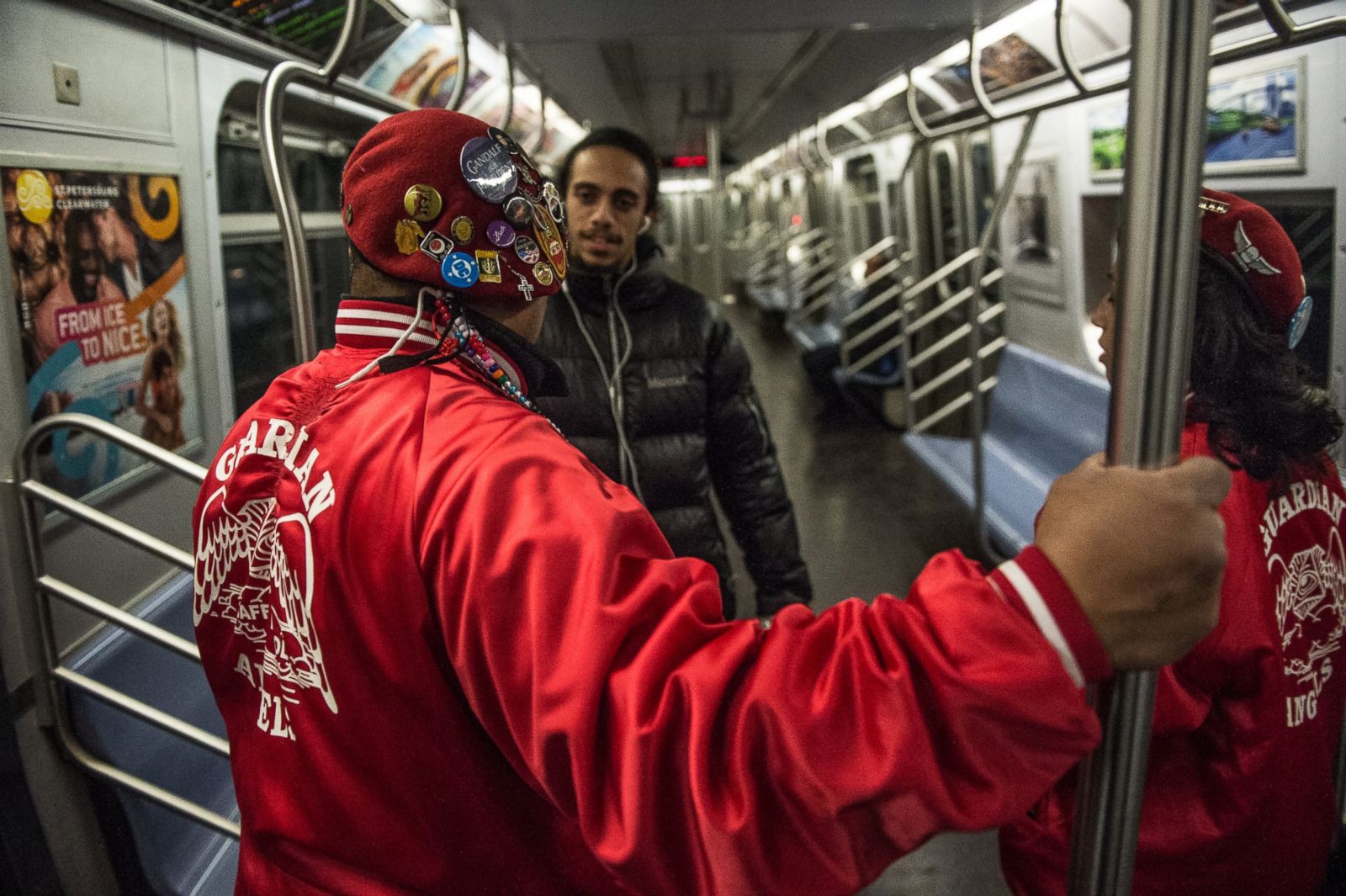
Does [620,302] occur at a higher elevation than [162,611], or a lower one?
higher

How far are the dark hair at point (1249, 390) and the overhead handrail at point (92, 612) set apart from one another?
1.77 m

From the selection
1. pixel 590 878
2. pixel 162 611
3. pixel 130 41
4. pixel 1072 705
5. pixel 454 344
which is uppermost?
pixel 130 41

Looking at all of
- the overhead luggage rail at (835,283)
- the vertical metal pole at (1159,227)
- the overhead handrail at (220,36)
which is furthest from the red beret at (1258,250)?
the overhead luggage rail at (835,283)

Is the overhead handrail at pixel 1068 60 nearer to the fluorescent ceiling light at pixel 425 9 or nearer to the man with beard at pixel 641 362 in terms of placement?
the man with beard at pixel 641 362

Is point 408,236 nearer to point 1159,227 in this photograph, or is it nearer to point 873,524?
point 1159,227

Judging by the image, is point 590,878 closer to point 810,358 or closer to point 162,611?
point 162,611

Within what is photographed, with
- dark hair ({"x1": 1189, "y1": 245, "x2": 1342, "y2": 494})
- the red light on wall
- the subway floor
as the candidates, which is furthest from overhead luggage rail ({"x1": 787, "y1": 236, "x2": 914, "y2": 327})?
dark hair ({"x1": 1189, "y1": 245, "x2": 1342, "y2": 494})

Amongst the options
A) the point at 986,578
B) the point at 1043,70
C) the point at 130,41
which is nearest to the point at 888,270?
the point at 1043,70

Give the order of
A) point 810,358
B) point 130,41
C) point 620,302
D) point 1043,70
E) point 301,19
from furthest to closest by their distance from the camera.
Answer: point 810,358 < point 1043,70 < point 301,19 < point 130,41 < point 620,302

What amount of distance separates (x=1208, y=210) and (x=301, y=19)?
3214 millimetres

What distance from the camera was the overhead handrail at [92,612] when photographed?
6.52 ft

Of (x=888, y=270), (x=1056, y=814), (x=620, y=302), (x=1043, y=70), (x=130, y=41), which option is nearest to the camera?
(x=1056, y=814)

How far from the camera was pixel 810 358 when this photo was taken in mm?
8930

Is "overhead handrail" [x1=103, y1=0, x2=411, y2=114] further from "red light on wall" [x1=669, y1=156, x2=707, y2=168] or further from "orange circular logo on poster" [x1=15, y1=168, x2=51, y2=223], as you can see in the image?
"red light on wall" [x1=669, y1=156, x2=707, y2=168]
